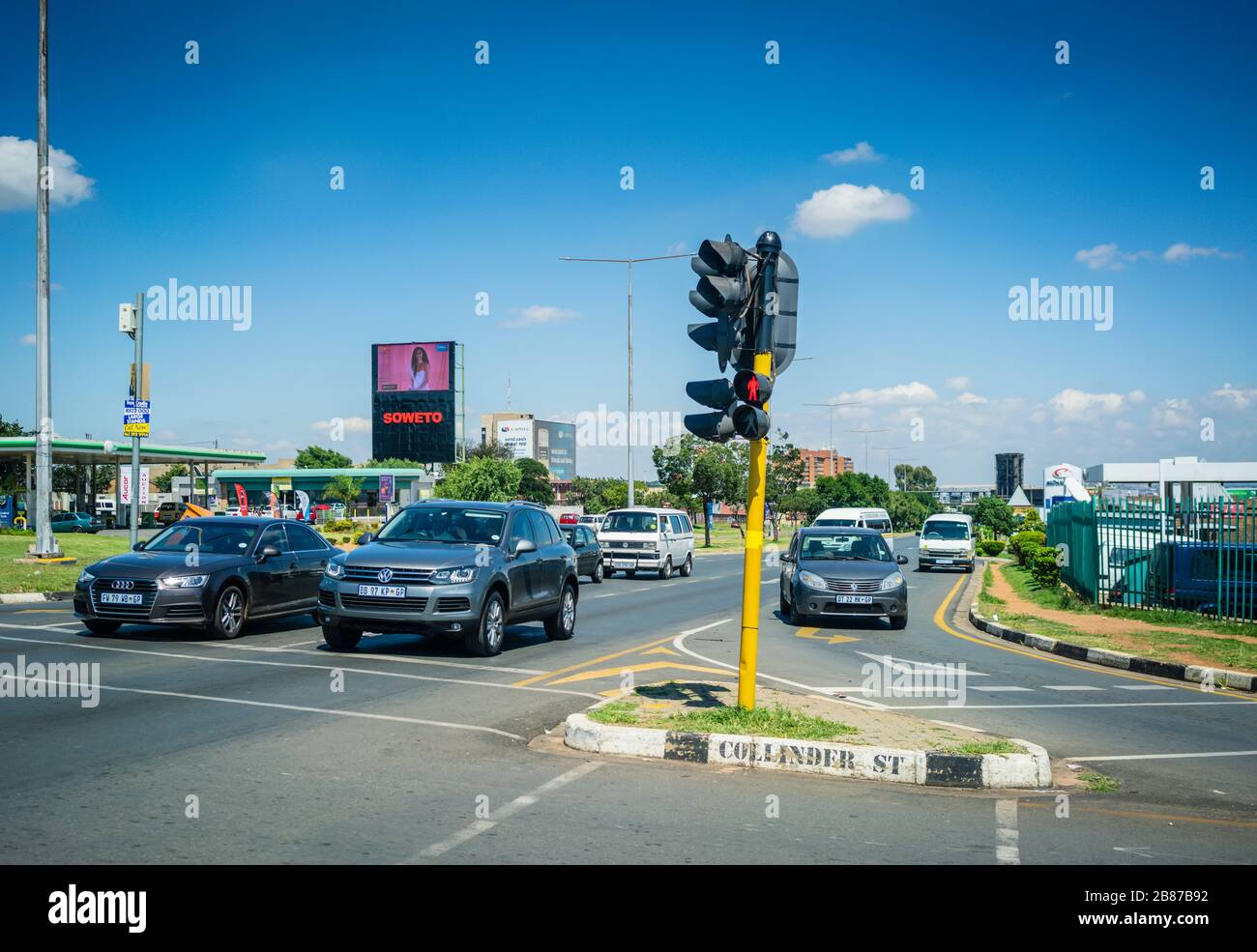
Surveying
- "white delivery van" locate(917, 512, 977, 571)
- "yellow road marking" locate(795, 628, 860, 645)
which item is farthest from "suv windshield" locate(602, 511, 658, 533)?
"yellow road marking" locate(795, 628, 860, 645)

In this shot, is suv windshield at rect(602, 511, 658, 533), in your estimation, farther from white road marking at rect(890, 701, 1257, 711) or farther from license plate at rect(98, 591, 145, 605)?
white road marking at rect(890, 701, 1257, 711)

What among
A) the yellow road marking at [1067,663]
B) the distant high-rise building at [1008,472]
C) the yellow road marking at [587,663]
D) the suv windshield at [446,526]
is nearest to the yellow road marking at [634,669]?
the yellow road marking at [587,663]

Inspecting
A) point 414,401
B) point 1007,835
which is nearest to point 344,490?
point 414,401

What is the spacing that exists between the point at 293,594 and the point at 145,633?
6.33 ft

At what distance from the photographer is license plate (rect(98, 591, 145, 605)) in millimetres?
12312

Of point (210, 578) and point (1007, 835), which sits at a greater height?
point (210, 578)

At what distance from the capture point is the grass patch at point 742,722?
728cm

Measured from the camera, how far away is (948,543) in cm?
3512

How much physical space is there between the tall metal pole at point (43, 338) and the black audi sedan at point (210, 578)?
10.2 meters

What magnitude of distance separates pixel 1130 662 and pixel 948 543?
22853 millimetres

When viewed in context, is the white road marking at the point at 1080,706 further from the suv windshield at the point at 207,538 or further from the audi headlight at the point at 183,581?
the suv windshield at the point at 207,538

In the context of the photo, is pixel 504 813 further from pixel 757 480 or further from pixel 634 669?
pixel 634 669
